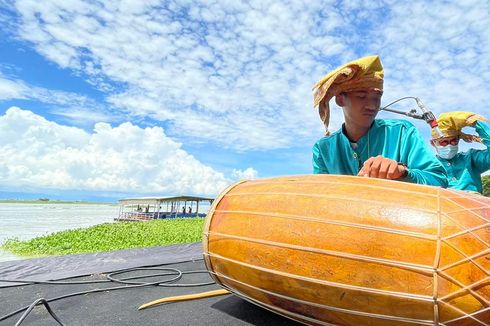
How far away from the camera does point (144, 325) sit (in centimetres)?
162

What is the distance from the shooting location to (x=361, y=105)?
2.00m

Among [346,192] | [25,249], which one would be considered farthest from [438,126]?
[25,249]

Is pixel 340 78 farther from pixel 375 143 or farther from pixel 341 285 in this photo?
pixel 341 285

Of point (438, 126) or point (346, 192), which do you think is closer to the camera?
point (346, 192)

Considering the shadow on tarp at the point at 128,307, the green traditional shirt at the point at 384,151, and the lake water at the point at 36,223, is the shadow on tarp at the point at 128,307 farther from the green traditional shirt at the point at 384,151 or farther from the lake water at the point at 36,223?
the lake water at the point at 36,223

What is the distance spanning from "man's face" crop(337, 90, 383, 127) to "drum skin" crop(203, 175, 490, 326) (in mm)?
736

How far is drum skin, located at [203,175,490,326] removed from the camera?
3.59 feet

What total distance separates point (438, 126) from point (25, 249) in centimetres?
1013

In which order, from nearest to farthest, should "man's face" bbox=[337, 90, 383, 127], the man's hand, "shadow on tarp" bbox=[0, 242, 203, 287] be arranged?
the man's hand, "man's face" bbox=[337, 90, 383, 127], "shadow on tarp" bbox=[0, 242, 203, 287]

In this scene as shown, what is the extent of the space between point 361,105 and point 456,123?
9.28 ft

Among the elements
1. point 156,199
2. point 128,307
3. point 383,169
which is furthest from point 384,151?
point 156,199

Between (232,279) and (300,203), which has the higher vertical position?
(300,203)

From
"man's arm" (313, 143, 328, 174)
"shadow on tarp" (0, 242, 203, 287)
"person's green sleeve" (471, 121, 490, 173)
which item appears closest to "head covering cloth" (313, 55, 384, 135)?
"man's arm" (313, 143, 328, 174)

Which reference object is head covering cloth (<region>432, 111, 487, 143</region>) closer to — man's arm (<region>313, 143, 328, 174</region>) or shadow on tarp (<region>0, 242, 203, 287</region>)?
man's arm (<region>313, 143, 328, 174</region>)
